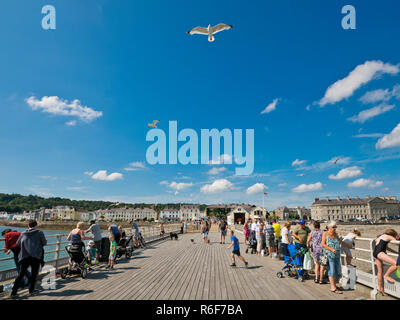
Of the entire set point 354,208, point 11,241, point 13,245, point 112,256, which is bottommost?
point 354,208

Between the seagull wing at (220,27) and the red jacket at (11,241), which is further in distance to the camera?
the seagull wing at (220,27)

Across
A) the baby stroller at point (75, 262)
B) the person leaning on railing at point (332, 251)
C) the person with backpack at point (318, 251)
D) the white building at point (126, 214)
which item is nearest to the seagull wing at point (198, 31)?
the person with backpack at point (318, 251)

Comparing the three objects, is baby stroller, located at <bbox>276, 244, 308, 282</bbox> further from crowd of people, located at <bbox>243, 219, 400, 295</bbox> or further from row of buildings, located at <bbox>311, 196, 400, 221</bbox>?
row of buildings, located at <bbox>311, 196, 400, 221</bbox>

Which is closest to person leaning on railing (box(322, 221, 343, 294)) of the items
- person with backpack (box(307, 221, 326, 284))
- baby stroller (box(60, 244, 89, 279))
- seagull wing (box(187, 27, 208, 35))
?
person with backpack (box(307, 221, 326, 284))

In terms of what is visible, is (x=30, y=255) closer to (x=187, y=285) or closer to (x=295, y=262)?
(x=187, y=285)

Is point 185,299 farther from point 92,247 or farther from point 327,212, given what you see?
point 327,212

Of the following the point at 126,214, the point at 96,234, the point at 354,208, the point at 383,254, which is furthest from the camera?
the point at 126,214

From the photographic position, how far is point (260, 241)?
→ 466 inches

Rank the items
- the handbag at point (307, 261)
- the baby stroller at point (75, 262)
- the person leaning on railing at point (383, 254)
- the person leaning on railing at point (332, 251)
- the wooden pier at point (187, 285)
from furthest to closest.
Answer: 1. the baby stroller at point (75, 262)
2. the handbag at point (307, 261)
3. the person leaning on railing at point (332, 251)
4. the wooden pier at point (187, 285)
5. the person leaning on railing at point (383, 254)

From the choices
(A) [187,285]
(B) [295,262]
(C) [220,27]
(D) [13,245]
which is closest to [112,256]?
(D) [13,245]

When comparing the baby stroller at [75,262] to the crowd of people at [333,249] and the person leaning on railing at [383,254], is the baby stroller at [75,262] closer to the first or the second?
the crowd of people at [333,249]

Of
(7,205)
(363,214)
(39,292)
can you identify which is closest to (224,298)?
(39,292)

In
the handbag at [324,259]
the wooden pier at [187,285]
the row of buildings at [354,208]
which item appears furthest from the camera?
the row of buildings at [354,208]
